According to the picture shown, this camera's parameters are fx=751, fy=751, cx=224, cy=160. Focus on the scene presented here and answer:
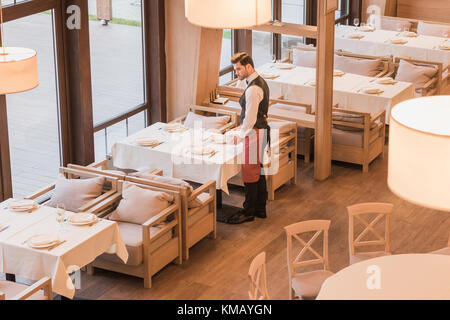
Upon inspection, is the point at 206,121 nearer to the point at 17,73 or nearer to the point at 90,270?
the point at 90,270

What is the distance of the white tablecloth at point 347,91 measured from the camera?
9.48 meters

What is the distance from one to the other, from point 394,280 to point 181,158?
3420 millimetres

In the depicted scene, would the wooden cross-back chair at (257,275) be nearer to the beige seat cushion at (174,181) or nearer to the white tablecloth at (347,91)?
the beige seat cushion at (174,181)

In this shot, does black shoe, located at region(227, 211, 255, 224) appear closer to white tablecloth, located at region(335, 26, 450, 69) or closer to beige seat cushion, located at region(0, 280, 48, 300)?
beige seat cushion, located at region(0, 280, 48, 300)

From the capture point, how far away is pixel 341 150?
923 centimetres

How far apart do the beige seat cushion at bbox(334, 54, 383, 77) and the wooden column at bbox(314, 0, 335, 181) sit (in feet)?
7.24

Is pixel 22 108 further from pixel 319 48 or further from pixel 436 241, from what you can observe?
pixel 436 241

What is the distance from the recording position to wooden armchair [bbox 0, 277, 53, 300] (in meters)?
5.11

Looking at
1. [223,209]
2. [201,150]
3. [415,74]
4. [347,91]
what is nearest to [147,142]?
[201,150]

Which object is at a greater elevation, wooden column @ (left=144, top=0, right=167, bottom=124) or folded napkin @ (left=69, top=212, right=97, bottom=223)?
wooden column @ (left=144, top=0, right=167, bottom=124)

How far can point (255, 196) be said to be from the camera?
7.78 meters

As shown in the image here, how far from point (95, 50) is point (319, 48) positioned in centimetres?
249

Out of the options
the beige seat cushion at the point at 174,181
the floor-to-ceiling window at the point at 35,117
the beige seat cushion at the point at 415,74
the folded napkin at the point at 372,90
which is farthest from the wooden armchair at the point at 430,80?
the floor-to-ceiling window at the point at 35,117

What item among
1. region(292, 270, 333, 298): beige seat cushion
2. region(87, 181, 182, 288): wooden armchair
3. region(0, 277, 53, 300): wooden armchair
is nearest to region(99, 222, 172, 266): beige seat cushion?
region(87, 181, 182, 288): wooden armchair
